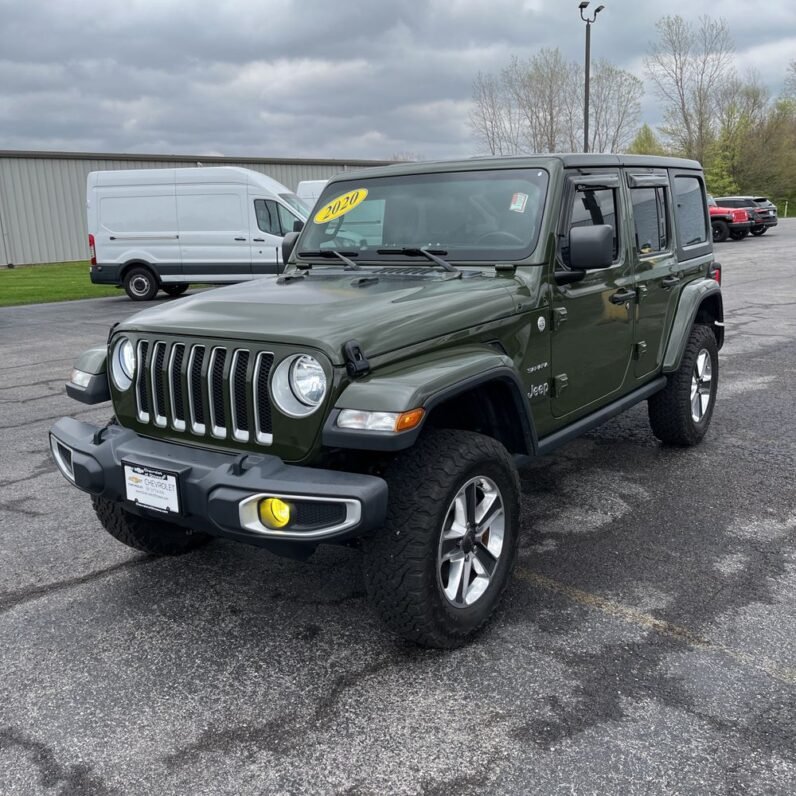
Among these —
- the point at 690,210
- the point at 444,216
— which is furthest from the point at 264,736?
the point at 690,210

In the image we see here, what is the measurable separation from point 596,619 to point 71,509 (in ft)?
9.97

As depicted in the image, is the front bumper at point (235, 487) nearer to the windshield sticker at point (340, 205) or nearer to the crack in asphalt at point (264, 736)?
the crack in asphalt at point (264, 736)

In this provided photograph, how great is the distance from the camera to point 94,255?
16.5 meters

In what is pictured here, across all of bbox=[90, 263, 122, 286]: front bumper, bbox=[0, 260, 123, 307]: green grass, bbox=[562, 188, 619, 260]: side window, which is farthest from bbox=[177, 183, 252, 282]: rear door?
bbox=[562, 188, 619, 260]: side window

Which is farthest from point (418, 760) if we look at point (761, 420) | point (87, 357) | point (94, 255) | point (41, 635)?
point (94, 255)

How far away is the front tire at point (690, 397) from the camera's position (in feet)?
17.4

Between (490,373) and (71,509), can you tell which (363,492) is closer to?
(490,373)

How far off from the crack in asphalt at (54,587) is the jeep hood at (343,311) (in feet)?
4.06

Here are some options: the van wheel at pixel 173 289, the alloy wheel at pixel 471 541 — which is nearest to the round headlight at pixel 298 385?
the alloy wheel at pixel 471 541

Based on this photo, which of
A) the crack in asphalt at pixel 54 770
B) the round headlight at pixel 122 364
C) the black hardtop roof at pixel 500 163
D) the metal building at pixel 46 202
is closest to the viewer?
the crack in asphalt at pixel 54 770

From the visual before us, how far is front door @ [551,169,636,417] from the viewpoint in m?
3.97

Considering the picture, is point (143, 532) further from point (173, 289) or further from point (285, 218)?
point (173, 289)

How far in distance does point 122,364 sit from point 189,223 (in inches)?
534

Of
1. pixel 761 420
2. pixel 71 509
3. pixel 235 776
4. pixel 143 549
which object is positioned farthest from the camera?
pixel 761 420
